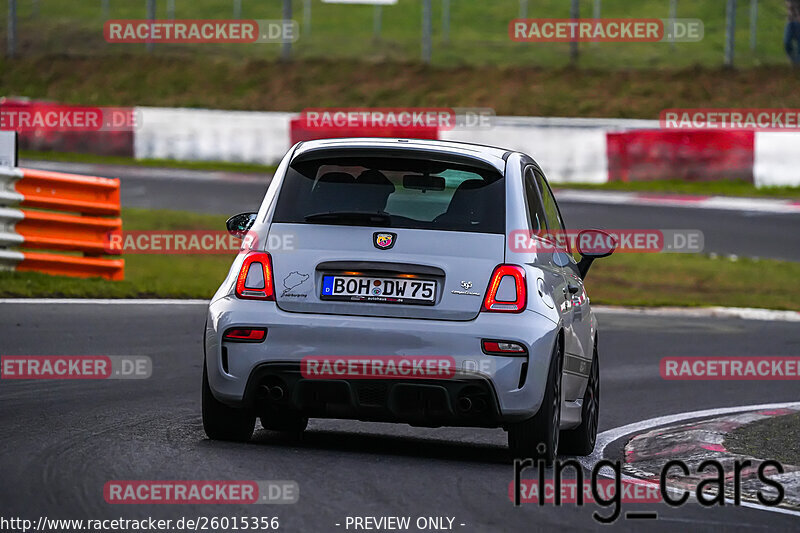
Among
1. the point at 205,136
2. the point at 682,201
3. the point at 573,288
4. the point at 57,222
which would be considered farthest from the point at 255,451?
the point at 205,136

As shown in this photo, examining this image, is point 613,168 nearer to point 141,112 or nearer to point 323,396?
point 141,112

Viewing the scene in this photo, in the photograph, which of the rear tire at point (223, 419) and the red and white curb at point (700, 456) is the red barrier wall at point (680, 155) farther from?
the rear tire at point (223, 419)

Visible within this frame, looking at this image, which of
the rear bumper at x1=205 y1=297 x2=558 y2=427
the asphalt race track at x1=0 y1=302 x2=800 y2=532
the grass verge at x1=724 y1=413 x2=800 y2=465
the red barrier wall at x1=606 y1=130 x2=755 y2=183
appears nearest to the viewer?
the asphalt race track at x1=0 y1=302 x2=800 y2=532

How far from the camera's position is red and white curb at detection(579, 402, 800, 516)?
7480 mm

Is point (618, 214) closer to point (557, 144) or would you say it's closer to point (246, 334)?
point (557, 144)

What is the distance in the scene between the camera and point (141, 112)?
106 feet

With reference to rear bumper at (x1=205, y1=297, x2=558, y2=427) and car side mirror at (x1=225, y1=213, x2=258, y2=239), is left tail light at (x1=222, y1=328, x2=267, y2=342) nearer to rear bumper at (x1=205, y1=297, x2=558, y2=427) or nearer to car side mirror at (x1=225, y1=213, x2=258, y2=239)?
rear bumper at (x1=205, y1=297, x2=558, y2=427)

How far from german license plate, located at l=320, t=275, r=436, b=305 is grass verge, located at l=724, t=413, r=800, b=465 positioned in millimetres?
2197

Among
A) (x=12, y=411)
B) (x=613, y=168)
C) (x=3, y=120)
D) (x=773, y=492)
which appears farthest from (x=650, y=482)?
(x=3, y=120)

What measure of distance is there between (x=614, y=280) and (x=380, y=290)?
12.3 metres

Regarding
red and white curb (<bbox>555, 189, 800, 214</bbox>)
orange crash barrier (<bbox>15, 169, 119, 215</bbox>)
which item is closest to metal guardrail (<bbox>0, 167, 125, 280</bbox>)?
orange crash barrier (<bbox>15, 169, 119, 215</bbox>)

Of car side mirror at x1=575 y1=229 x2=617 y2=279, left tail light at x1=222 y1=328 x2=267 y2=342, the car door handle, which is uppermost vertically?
car side mirror at x1=575 y1=229 x2=617 y2=279

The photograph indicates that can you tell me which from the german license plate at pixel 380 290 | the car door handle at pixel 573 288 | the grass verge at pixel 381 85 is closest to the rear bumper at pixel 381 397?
the german license plate at pixel 380 290

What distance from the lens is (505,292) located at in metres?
7.21
